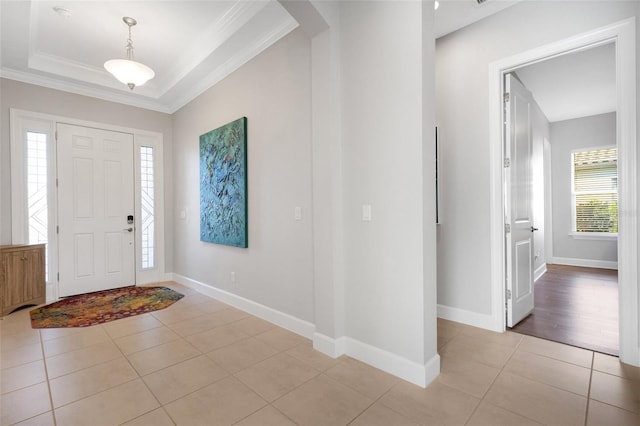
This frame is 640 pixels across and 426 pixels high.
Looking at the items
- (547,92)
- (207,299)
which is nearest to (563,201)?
(547,92)

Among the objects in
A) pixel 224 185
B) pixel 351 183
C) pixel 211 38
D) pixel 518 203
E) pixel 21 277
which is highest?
pixel 211 38

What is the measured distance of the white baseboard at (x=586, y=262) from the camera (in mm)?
5671

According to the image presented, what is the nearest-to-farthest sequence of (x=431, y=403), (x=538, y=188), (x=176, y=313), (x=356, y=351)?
(x=431, y=403), (x=356, y=351), (x=176, y=313), (x=538, y=188)

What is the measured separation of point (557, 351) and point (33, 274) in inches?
222

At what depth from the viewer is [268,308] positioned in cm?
317

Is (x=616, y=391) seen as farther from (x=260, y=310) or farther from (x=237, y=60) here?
(x=237, y=60)

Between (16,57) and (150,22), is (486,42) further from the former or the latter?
(16,57)

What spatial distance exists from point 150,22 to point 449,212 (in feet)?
12.2

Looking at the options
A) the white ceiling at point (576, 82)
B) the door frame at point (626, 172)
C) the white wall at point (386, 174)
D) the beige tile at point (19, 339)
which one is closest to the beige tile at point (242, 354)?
the white wall at point (386, 174)

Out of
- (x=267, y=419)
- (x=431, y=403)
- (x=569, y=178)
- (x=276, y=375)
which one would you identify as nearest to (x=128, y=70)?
(x=276, y=375)

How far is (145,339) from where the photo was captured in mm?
2721

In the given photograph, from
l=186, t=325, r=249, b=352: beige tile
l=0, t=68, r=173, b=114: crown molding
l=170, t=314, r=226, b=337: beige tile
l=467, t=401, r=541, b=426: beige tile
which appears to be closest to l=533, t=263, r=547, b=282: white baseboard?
l=467, t=401, r=541, b=426: beige tile

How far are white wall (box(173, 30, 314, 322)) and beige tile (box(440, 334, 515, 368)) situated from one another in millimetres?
1227

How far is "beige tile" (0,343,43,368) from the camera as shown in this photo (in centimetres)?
229
